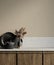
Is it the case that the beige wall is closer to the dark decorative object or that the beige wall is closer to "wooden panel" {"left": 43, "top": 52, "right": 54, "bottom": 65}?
the dark decorative object

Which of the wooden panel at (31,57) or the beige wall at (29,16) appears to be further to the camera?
the beige wall at (29,16)

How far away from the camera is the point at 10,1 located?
3955mm

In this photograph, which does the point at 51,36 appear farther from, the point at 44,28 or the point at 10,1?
the point at 10,1

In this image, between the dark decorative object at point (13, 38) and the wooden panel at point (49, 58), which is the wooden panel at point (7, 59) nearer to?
the dark decorative object at point (13, 38)

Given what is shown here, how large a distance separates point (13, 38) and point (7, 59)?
467 millimetres

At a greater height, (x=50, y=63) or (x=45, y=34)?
(x=45, y=34)

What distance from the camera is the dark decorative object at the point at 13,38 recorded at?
149 inches

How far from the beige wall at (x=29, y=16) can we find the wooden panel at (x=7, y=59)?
546mm

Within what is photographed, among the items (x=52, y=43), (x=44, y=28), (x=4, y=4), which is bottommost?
(x=52, y=43)

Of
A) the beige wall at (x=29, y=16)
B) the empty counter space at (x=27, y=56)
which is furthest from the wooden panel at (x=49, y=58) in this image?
the beige wall at (x=29, y=16)

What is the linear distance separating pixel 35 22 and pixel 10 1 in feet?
1.95

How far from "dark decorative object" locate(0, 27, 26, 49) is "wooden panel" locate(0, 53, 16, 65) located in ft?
0.62

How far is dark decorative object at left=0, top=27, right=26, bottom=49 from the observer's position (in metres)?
3.79

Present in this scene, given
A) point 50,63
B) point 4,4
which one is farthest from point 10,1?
point 50,63
